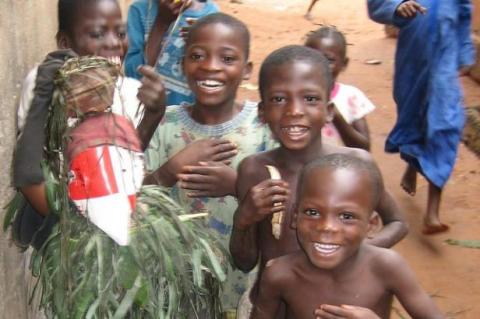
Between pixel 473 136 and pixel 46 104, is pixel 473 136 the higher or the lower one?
the lower one

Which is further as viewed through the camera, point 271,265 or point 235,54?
point 235,54

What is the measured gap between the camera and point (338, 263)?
83.6 inches

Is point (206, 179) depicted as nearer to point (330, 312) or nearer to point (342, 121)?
point (330, 312)

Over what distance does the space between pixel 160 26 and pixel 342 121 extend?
85 cm

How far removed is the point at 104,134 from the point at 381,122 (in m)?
5.12

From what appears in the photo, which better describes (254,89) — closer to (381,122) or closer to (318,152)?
(381,122)

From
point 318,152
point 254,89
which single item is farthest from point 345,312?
point 254,89

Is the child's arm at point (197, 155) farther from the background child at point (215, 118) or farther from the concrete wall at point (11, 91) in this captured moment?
the concrete wall at point (11, 91)

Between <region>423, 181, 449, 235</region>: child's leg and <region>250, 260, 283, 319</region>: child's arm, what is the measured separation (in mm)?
2635

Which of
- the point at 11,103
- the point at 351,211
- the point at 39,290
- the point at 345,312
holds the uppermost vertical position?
the point at 11,103

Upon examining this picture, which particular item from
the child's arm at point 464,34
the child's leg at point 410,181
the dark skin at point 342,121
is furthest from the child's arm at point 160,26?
the child's leg at point 410,181

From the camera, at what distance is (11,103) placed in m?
2.30

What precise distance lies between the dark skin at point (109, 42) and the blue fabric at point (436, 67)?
2.21 m

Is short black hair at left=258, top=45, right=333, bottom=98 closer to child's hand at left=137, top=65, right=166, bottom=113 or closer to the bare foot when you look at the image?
child's hand at left=137, top=65, right=166, bottom=113
